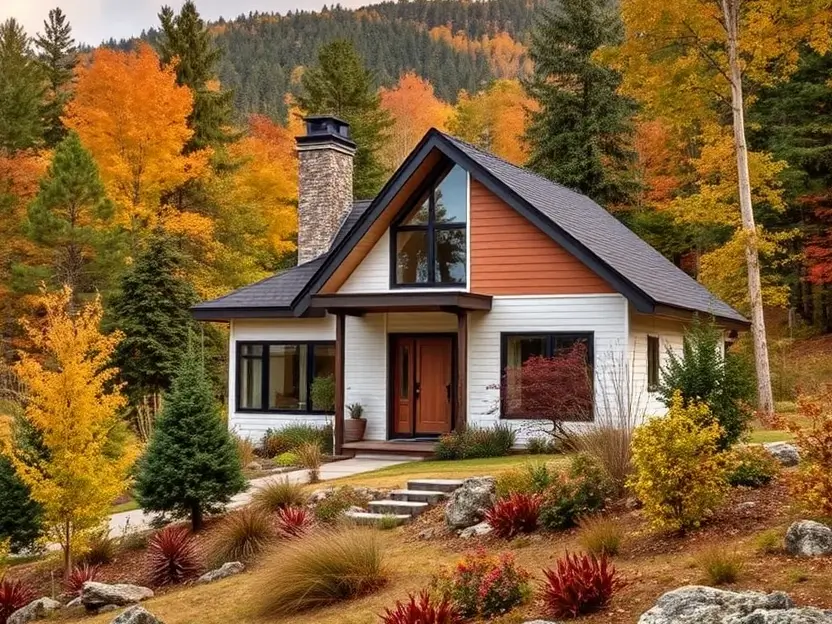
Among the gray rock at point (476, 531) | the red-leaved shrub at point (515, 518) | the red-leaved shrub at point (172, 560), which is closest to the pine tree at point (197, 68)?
the red-leaved shrub at point (172, 560)

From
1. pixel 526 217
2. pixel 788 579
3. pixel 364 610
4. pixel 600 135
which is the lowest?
pixel 364 610

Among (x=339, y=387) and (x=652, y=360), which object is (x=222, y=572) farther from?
(x=652, y=360)

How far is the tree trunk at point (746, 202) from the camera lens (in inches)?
746

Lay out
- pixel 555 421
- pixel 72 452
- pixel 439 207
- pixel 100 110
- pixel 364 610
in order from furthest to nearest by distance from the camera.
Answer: pixel 100 110, pixel 439 207, pixel 555 421, pixel 72 452, pixel 364 610

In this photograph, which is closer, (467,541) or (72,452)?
(467,541)

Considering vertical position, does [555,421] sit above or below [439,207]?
below

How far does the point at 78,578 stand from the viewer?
1084 cm

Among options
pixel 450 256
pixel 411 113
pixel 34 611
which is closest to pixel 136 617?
pixel 34 611

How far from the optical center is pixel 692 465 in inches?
317

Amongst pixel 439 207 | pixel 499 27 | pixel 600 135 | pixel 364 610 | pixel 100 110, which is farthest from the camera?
pixel 499 27

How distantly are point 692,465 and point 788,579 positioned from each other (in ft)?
5.21

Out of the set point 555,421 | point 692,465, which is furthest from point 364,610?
point 555,421

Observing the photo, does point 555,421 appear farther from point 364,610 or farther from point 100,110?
point 100,110

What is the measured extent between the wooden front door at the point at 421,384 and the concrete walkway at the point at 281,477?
Answer: 1595 mm
